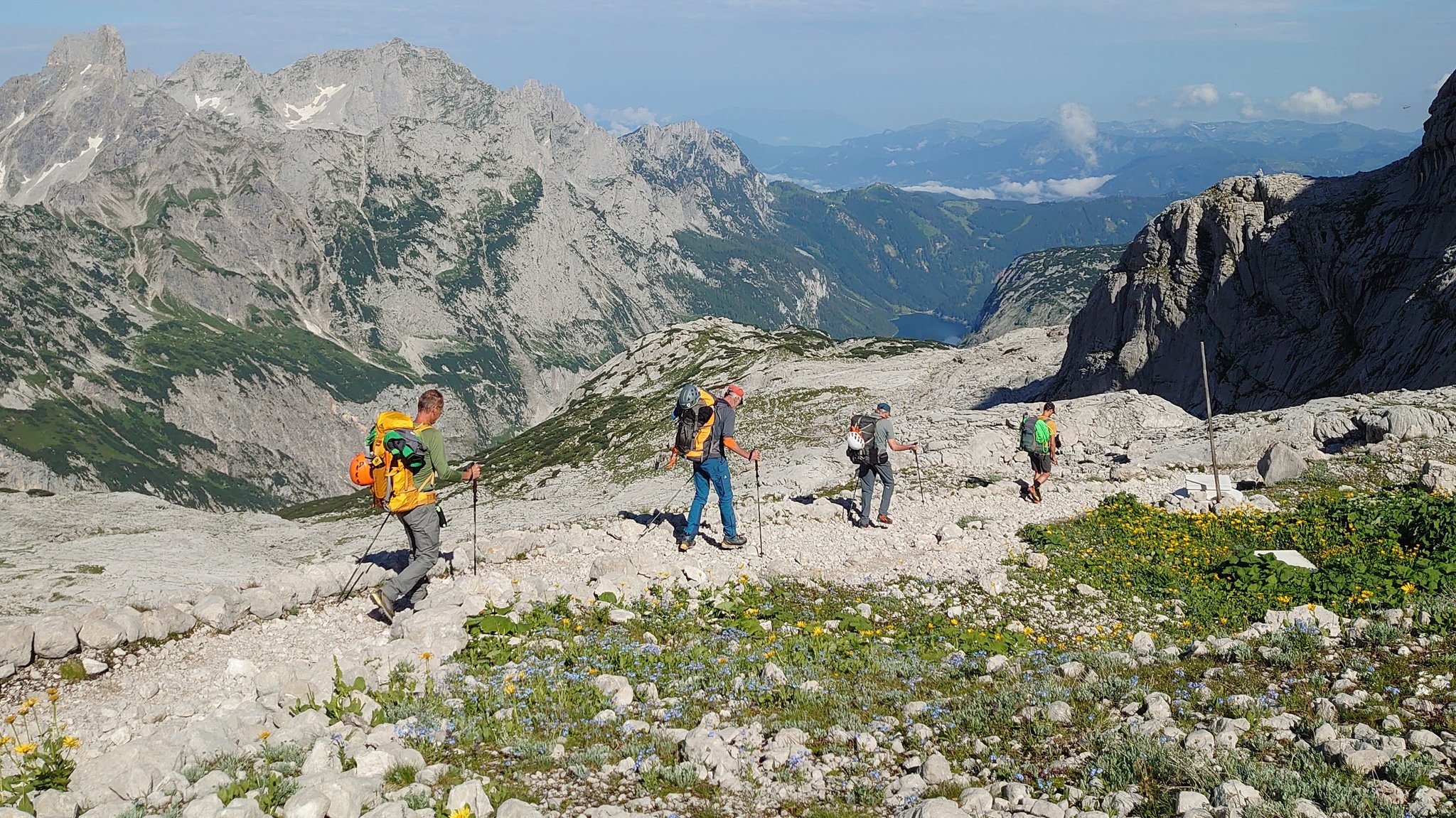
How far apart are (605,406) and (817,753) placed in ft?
549

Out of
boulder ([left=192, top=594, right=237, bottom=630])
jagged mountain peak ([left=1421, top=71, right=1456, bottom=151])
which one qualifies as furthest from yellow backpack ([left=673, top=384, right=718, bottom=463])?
jagged mountain peak ([left=1421, top=71, right=1456, bottom=151])

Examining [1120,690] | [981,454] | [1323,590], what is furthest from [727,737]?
[981,454]

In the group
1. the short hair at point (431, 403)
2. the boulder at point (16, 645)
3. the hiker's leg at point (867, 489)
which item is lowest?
the hiker's leg at point (867, 489)

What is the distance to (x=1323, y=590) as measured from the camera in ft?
46.3

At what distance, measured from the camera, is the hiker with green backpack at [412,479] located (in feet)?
47.8

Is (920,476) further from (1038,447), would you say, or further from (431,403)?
(431,403)

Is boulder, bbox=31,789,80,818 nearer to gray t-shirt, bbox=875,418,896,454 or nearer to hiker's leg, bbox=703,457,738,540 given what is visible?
hiker's leg, bbox=703,457,738,540

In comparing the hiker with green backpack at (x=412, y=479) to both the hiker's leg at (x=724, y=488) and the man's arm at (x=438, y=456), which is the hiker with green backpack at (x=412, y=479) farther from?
the hiker's leg at (x=724, y=488)

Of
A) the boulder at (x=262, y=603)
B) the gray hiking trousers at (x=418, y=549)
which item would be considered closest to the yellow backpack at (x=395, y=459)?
the gray hiking trousers at (x=418, y=549)

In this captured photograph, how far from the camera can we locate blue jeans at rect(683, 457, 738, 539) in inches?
771

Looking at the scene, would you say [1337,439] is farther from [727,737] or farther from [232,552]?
[232,552]

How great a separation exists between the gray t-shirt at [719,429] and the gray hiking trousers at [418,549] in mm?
6392

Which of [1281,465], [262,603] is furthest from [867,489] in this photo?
[262,603]

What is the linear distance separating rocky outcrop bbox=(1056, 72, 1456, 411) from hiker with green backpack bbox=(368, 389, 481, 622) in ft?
142
